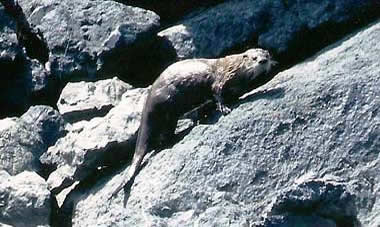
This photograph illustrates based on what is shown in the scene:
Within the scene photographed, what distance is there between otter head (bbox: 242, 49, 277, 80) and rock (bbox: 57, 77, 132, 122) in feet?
3.94

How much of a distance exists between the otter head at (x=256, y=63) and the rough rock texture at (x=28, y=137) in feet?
5.80

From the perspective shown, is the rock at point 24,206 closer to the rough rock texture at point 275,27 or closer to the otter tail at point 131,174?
the otter tail at point 131,174

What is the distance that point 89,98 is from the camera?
9.38 m

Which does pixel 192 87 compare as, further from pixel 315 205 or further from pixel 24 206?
pixel 24 206

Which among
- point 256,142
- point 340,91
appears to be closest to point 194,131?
point 256,142

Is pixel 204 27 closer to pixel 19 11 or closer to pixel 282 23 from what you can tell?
pixel 282 23

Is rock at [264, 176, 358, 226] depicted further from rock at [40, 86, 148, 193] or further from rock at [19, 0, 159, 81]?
rock at [19, 0, 159, 81]

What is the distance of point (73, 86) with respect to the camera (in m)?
9.55

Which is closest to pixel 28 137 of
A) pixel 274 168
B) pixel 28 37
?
pixel 28 37

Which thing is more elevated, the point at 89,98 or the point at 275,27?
the point at 275,27

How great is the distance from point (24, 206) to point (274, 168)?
6.93ft

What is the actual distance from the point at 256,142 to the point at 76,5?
8.36ft

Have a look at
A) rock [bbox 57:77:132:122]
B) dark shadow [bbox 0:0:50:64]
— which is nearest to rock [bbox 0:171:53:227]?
rock [bbox 57:77:132:122]

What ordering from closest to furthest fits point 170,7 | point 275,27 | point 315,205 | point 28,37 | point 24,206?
point 315,205 < point 24,206 < point 275,27 < point 28,37 < point 170,7
